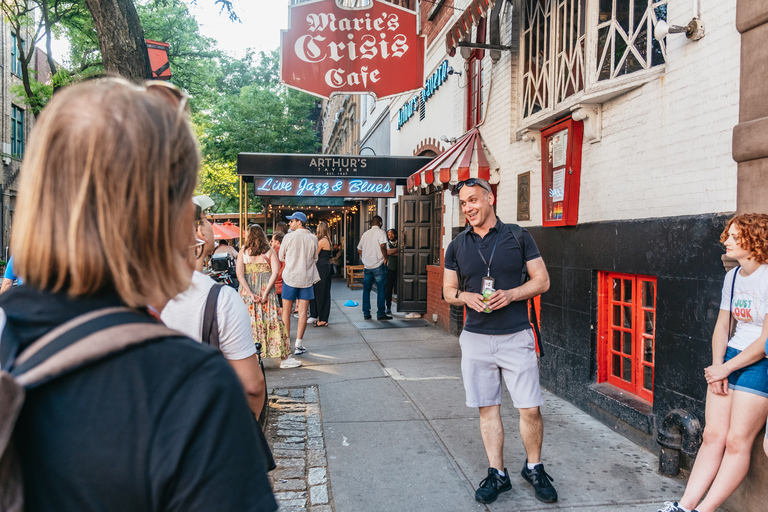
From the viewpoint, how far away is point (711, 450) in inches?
129

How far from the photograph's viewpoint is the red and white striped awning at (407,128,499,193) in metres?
7.50

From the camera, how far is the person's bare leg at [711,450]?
326cm

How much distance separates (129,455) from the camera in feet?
2.92

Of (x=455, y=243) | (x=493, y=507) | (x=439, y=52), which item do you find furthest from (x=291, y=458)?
(x=439, y=52)

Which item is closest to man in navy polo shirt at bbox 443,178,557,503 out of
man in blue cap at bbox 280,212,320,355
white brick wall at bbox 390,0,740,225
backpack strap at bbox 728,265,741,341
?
backpack strap at bbox 728,265,741,341

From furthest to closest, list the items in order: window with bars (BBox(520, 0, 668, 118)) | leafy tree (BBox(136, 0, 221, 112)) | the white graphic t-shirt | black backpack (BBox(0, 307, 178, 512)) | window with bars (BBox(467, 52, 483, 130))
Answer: leafy tree (BBox(136, 0, 221, 112)), window with bars (BBox(467, 52, 483, 130)), window with bars (BBox(520, 0, 668, 118)), the white graphic t-shirt, black backpack (BBox(0, 307, 178, 512))

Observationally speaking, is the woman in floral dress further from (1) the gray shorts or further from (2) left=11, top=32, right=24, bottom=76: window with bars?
(2) left=11, top=32, right=24, bottom=76: window with bars

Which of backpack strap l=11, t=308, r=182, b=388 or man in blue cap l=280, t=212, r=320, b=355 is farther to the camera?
man in blue cap l=280, t=212, r=320, b=355

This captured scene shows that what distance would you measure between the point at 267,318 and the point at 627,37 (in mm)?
4901

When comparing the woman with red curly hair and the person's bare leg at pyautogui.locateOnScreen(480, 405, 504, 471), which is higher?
the woman with red curly hair

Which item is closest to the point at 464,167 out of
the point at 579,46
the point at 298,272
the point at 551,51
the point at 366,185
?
the point at 551,51

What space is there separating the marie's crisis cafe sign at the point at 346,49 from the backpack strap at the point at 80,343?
6.64 meters

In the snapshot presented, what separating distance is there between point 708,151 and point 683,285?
92cm

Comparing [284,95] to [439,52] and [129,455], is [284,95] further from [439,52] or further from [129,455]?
[129,455]
